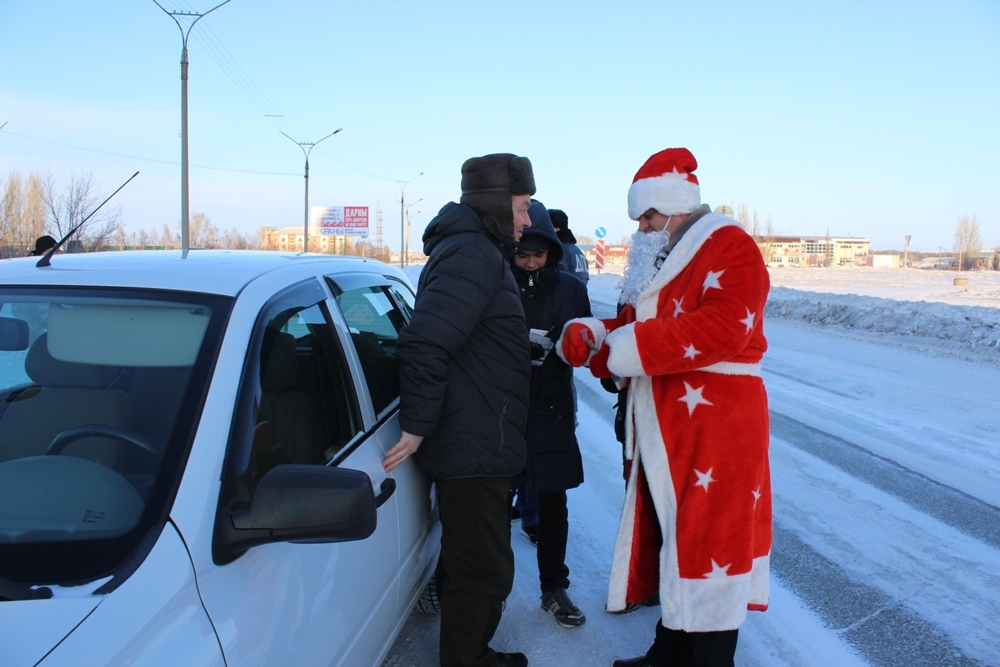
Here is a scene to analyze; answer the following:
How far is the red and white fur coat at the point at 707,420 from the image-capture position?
2.27 metres

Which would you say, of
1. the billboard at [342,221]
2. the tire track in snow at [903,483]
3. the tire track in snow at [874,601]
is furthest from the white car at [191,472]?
the billboard at [342,221]

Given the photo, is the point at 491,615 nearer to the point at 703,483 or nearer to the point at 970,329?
the point at 703,483

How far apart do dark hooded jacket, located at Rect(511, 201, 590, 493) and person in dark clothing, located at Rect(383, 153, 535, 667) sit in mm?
548

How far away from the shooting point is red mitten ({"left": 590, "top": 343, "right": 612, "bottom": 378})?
2.52 metres

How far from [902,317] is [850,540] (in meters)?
10.7

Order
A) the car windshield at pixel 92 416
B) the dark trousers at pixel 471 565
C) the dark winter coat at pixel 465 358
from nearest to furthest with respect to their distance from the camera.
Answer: the car windshield at pixel 92 416
the dark winter coat at pixel 465 358
the dark trousers at pixel 471 565

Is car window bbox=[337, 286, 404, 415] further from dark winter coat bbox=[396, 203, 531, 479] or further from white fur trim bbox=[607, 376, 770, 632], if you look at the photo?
white fur trim bbox=[607, 376, 770, 632]

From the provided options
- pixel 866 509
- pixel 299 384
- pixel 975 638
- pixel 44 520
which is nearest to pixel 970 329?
pixel 866 509

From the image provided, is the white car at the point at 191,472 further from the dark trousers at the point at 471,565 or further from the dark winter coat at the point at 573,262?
the dark winter coat at the point at 573,262

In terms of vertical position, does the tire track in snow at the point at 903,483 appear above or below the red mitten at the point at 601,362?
below

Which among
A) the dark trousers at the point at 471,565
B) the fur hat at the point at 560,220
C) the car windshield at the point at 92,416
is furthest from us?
the fur hat at the point at 560,220

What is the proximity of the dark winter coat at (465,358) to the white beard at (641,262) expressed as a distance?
0.45m

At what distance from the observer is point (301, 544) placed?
165 cm

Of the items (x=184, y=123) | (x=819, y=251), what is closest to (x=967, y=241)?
(x=819, y=251)
